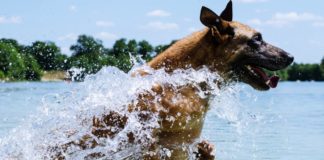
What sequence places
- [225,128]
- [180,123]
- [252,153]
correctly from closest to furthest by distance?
1. [180,123]
2. [252,153]
3. [225,128]

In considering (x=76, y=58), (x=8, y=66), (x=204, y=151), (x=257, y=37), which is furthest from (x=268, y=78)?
(x=8, y=66)

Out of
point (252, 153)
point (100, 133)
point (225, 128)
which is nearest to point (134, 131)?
Result: point (100, 133)

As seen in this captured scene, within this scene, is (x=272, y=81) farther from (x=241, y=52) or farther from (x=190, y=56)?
(x=190, y=56)

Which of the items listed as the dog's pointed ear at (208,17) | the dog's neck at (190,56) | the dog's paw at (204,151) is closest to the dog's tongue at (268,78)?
the dog's neck at (190,56)

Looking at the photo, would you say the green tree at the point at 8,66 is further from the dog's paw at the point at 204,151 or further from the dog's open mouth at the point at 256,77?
the dog's open mouth at the point at 256,77

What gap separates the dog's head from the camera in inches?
262

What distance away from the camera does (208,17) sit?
6.64 m

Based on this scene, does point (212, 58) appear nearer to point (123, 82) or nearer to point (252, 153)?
point (123, 82)

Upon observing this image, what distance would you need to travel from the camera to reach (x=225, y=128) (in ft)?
56.1

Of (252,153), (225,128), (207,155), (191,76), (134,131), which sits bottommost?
(225,128)

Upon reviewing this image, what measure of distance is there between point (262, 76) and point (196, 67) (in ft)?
2.51

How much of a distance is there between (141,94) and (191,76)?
56cm

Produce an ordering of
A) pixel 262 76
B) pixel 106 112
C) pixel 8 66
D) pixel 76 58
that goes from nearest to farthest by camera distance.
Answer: pixel 106 112
pixel 262 76
pixel 76 58
pixel 8 66

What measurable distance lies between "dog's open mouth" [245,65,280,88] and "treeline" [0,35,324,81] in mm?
1473
